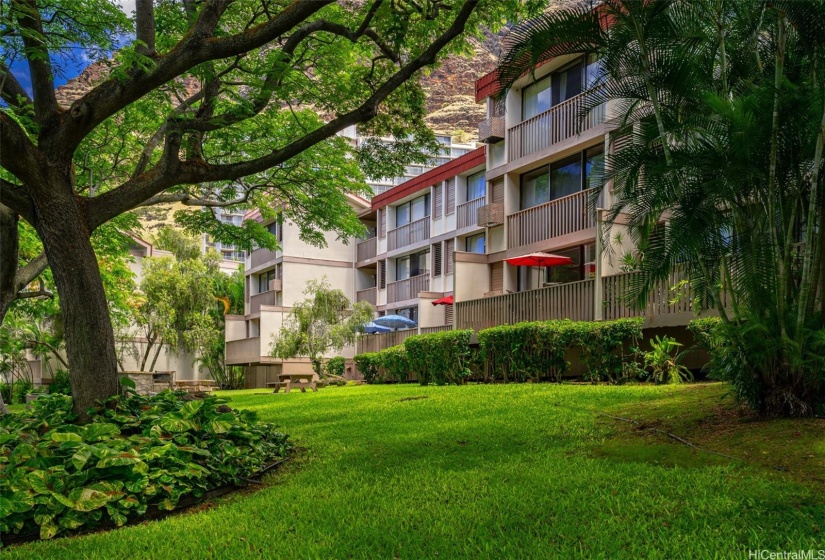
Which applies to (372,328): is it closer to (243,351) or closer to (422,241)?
(422,241)

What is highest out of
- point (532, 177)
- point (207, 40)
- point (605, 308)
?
point (532, 177)

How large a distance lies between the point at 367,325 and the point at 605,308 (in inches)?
606

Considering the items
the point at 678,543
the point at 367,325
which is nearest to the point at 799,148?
the point at 678,543

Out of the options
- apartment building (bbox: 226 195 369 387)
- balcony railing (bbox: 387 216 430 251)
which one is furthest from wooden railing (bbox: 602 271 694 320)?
apartment building (bbox: 226 195 369 387)

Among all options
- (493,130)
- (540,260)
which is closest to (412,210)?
(493,130)

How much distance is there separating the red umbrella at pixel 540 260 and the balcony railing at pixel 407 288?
463 inches

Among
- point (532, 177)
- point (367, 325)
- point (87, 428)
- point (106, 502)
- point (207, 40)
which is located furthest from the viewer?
point (367, 325)

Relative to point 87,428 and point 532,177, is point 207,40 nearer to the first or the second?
point 87,428

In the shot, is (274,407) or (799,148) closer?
(799,148)

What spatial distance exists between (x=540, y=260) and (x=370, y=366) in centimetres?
633

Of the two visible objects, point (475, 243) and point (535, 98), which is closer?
point (535, 98)

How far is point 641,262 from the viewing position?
28.6 feet

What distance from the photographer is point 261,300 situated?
42.6 metres

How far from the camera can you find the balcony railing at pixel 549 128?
22453 mm
